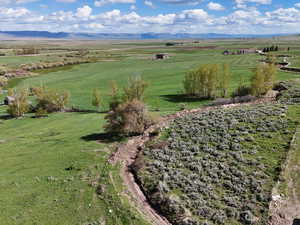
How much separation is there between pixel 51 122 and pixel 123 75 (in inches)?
1989

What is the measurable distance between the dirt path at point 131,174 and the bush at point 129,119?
3.96ft

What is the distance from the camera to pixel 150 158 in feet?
86.9

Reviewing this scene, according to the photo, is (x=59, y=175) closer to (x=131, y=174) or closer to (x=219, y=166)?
(x=131, y=174)

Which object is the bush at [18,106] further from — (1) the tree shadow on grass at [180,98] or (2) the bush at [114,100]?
(1) the tree shadow on grass at [180,98]

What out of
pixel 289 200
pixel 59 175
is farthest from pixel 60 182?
pixel 289 200

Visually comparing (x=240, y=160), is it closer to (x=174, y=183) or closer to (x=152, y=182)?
(x=174, y=183)

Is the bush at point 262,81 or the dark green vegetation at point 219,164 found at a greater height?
the bush at point 262,81

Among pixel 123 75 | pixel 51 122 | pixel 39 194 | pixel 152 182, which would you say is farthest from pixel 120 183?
pixel 123 75

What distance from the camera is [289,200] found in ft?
63.1

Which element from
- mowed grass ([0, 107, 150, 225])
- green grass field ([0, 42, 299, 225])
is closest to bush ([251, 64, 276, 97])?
green grass field ([0, 42, 299, 225])

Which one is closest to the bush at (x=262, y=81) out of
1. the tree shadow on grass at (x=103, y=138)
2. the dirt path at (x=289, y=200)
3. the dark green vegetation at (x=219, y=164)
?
the dark green vegetation at (x=219, y=164)

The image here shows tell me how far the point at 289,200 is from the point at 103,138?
20975mm

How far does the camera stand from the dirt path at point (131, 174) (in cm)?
1952

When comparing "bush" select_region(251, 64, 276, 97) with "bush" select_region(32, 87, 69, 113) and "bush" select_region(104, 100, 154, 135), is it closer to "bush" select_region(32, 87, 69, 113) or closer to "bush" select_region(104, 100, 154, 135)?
"bush" select_region(104, 100, 154, 135)
